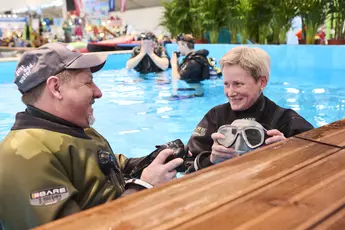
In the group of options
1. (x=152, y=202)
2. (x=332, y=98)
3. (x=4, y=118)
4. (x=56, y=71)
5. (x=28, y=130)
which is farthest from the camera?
(x=332, y=98)

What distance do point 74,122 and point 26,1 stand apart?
47.2ft

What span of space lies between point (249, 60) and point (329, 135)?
615mm

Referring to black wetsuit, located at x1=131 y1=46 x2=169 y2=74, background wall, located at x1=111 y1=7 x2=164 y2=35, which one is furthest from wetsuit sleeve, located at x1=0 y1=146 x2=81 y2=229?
background wall, located at x1=111 y1=7 x2=164 y2=35

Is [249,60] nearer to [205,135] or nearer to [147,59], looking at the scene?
[205,135]

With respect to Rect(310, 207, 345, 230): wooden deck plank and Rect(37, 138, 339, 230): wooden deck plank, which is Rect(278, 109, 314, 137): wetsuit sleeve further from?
Rect(310, 207, 345, 230): wooden deck plank

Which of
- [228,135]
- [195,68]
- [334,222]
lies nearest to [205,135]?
[228,135]

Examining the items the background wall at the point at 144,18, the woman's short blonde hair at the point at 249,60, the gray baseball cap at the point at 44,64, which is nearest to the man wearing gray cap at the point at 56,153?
the gray baseball cap at the point at 44,64

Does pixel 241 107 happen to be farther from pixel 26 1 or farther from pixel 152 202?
pixel 26 1

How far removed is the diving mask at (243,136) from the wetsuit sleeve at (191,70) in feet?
14.8

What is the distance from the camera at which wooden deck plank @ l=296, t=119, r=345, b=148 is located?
1342 millimetres

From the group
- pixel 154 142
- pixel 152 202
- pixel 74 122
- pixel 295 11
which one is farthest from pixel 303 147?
pixel 295 11

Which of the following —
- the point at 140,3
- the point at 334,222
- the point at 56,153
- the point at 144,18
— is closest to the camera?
the point at 334,222

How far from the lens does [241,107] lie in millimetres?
1974

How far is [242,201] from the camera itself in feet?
2.97
